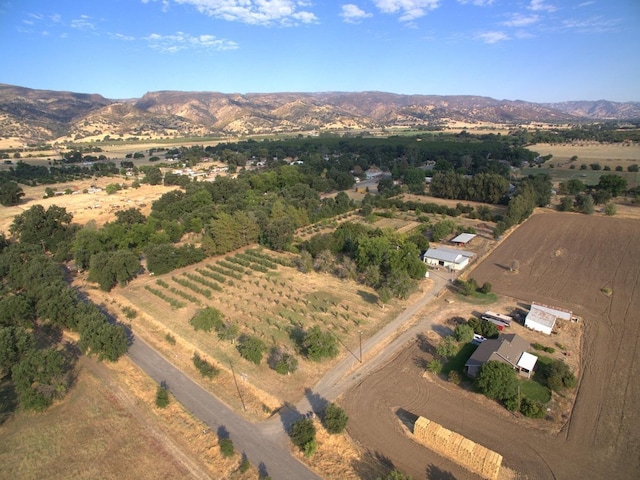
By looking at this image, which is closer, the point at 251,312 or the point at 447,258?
the point at 251,312

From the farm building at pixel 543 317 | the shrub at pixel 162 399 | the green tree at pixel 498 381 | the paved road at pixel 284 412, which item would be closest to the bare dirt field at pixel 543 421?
the green tree at pixel 498 381

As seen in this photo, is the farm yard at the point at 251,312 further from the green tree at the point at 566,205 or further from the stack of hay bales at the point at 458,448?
the green tree at the point at 566,205

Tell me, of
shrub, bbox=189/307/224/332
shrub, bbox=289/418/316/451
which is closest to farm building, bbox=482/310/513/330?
shrub, bbox=289/418/316/451

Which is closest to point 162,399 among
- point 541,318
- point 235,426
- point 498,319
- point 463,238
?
point 235,426

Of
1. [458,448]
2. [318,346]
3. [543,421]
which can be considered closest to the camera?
[458,448]

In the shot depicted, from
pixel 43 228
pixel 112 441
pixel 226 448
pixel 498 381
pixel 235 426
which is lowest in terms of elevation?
pixel 112 441

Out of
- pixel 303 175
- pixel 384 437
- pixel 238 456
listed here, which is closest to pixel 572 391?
pixel 384 437

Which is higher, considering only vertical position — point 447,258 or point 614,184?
point 614,184

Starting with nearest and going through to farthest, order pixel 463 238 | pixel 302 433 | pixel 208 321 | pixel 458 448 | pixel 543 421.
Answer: pixel 458 448 < pixel 302 433 < pixel 543 421 < pixel 208 321 < pixel 463 238

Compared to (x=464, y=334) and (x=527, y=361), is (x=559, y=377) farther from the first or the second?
(x=464, y=334)
